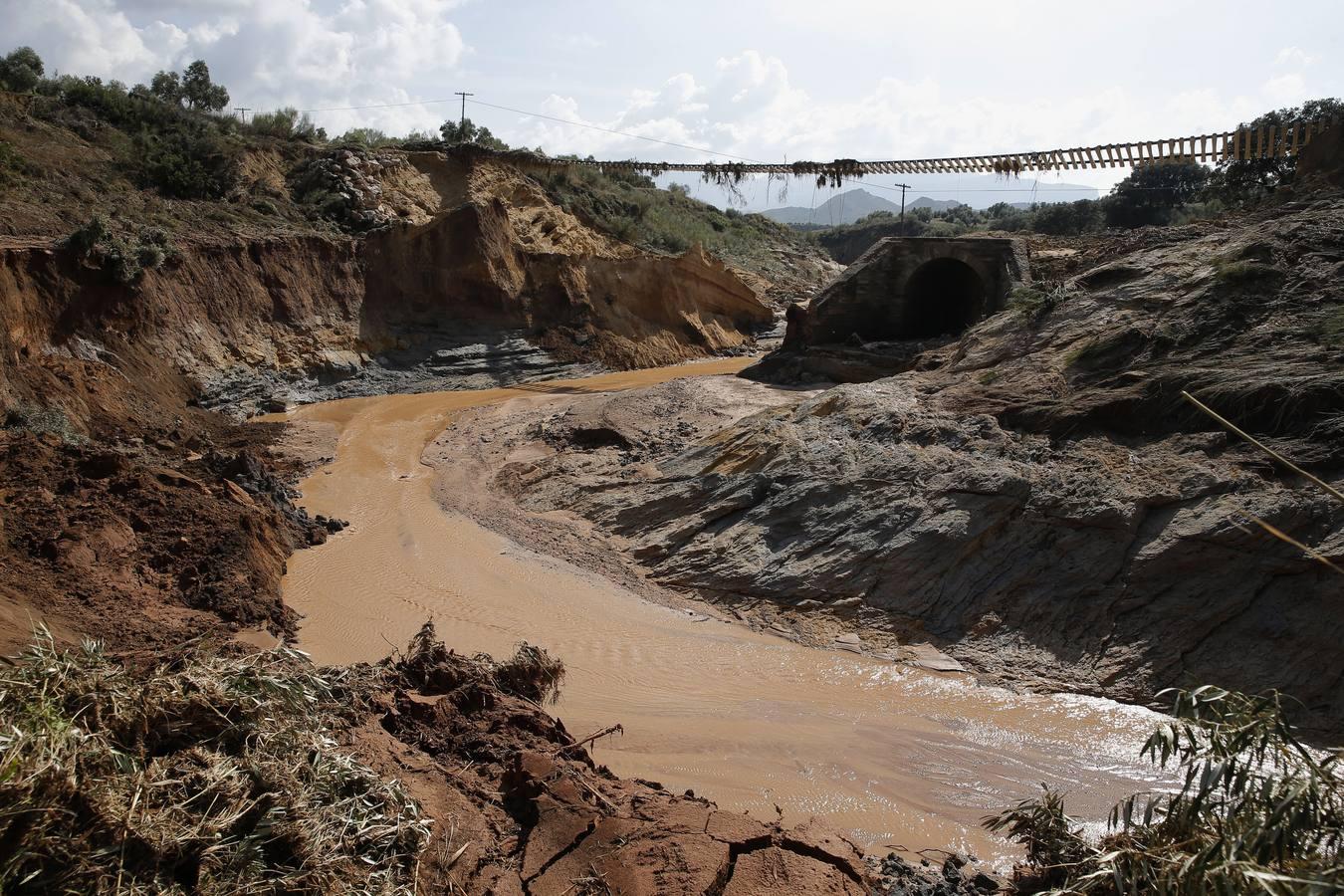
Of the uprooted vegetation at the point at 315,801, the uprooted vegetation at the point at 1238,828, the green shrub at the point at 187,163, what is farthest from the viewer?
the green shrub at the point at 187,163

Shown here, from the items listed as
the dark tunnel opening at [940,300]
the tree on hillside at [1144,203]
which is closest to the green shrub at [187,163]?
the dark tunnel opening at [940,300]

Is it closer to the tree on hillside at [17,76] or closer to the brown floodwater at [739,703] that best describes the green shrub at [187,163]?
the tree on hillside at [17,76]

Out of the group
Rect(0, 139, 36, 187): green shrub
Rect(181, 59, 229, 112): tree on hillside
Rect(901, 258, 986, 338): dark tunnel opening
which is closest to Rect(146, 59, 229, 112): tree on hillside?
Rect(181, 59, 229, 112): tree on hillside

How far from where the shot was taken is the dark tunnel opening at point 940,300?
19281mm

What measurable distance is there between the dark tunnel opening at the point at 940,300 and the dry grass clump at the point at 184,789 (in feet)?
55.8

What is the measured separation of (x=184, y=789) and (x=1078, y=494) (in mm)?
7987

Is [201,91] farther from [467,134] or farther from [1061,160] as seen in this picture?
[1061,160]

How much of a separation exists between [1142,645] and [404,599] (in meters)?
7.06

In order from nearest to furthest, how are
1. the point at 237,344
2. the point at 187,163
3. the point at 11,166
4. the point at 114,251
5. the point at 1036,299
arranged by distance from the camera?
the point at 1036,299 < the point at 114,251 < the point at 11,166 < the point at 237,344 < the point at 187,163

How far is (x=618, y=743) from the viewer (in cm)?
655

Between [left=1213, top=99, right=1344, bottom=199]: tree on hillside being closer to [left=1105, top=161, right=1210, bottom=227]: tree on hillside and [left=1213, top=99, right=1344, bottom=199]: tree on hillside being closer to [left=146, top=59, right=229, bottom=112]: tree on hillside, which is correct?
[left=1105, top=161, right=1210, bottom=227]: tree on hillside

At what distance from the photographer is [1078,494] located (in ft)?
29.2

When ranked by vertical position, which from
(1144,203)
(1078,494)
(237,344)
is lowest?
(1078,494)

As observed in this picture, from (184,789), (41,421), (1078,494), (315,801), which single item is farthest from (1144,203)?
(184,789)
